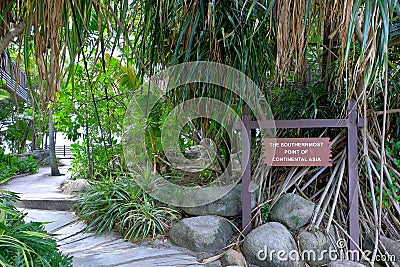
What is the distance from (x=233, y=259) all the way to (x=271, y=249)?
28 cm

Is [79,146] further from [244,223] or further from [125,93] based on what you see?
[244,223]

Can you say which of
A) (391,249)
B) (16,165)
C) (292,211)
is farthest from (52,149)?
(391,249)

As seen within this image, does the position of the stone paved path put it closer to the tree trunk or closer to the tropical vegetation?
the tropical vegetation

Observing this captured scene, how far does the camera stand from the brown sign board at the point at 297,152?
262 cm

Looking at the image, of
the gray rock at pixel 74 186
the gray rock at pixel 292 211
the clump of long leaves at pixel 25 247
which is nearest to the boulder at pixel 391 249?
the gray rock at pixel 292 211

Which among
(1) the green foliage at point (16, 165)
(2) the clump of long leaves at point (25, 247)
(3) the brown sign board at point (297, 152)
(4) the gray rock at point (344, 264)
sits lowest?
(4) the gray rock at point (344, 264)

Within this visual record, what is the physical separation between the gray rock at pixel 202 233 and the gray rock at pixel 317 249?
1.96 ft

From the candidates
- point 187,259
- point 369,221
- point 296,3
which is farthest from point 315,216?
point 296,3

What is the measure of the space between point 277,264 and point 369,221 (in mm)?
890

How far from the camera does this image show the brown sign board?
262 cm

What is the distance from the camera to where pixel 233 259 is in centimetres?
245

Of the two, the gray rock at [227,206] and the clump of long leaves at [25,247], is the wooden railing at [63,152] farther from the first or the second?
the clump of long leaves at [25,247]

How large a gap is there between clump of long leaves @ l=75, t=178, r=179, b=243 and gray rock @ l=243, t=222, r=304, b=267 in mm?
828

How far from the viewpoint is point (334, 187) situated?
2701 millimetres
